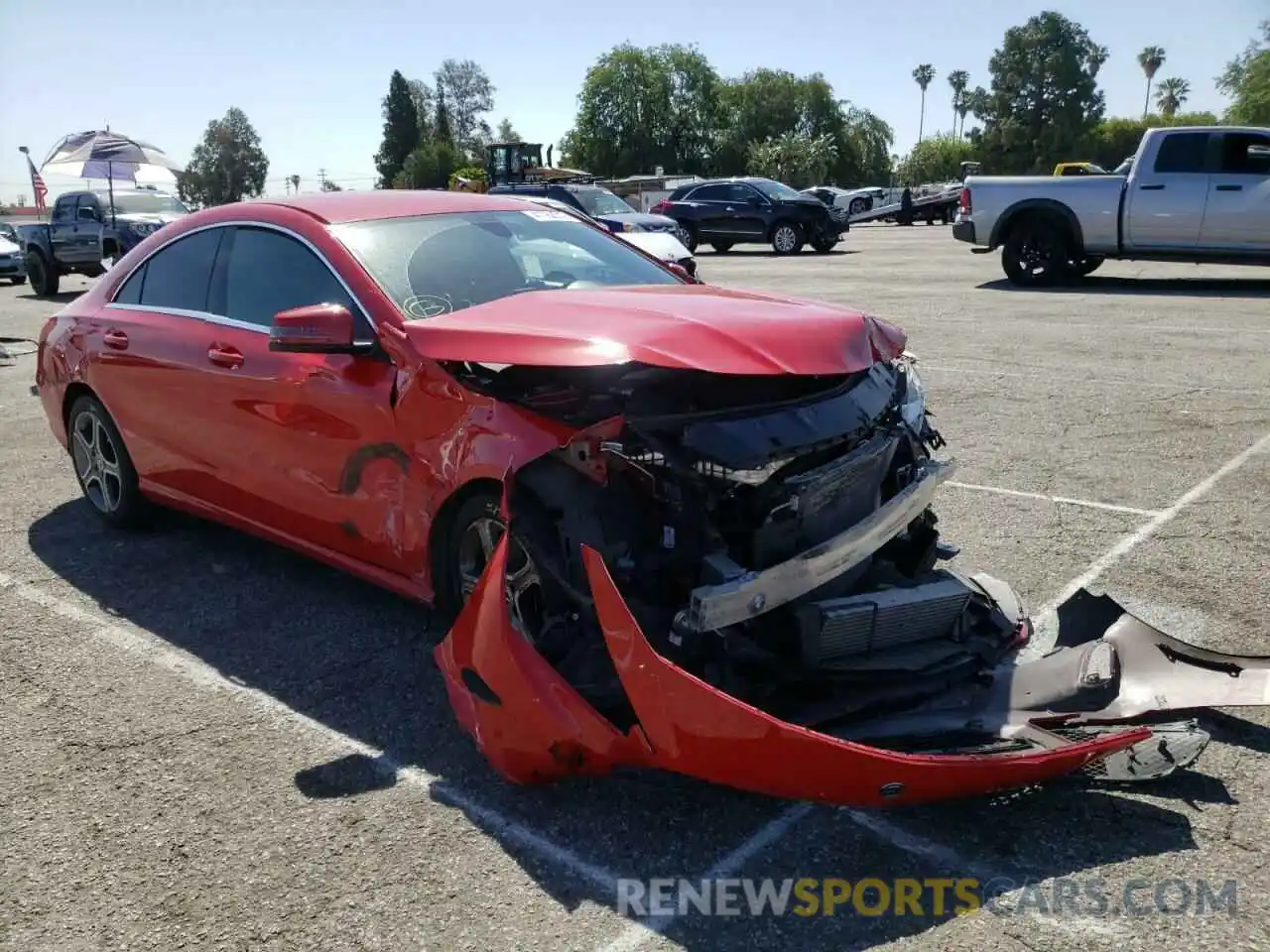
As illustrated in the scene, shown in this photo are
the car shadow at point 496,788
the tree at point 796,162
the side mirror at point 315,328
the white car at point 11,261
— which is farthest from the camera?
the tree at point 796,162

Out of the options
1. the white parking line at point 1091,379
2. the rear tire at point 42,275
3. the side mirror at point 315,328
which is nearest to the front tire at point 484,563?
the side mirror at point 315,328

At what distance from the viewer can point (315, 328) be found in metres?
3.59

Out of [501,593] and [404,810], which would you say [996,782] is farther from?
[404,810]

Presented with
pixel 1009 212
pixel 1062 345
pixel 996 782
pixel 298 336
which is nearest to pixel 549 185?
pixel 1009 212

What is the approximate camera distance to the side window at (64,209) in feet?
61.3

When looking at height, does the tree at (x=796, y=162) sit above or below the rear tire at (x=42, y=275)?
above

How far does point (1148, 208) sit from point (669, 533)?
515 inches

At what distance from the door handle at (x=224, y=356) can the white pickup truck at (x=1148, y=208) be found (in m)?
12.6

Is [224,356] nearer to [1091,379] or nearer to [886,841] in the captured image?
[886,841]

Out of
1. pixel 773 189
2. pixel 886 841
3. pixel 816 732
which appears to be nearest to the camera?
pixel 816 732

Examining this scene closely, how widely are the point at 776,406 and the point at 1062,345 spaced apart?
25.3ft

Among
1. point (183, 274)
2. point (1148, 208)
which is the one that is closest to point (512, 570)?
point (183, 274)

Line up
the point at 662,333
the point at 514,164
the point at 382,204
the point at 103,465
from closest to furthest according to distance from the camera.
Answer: the point at 662,333 → the point at 382,204 → the point at 103,465 → the point at 514,164

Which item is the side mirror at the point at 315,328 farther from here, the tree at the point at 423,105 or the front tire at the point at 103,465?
the tree at the point at 423,105
